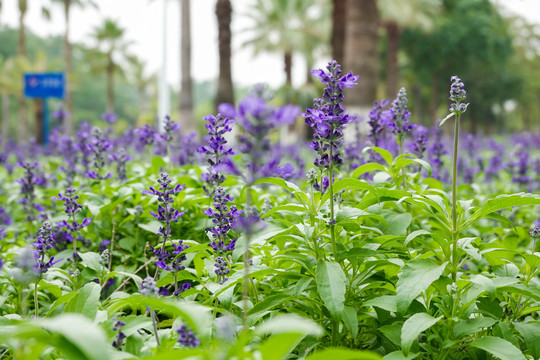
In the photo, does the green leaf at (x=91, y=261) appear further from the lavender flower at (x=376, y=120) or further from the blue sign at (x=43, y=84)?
the blue sign at (x=43, y=84)

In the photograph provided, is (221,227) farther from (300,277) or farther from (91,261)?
(91,261)

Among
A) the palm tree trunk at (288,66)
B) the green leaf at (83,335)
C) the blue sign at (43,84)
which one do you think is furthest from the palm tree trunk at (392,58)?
the green leaf at (83,335)

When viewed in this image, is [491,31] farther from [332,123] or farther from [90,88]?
[90,88]

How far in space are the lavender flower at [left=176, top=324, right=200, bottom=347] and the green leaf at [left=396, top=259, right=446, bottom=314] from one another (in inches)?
32.0

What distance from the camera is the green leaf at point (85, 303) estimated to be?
1.99m

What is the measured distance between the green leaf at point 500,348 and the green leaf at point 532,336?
29cm

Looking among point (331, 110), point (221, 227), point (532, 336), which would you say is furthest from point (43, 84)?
point (532, 336)

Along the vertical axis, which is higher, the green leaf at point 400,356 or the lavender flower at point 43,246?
the lavender flower at point 43,246

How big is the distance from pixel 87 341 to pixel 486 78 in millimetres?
44695

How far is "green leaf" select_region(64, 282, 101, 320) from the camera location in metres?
1.99

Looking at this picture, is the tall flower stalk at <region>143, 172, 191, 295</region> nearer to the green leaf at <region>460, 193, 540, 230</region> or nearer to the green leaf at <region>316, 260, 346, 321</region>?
the green leaf at <region>316, 260, 346, 321</region>

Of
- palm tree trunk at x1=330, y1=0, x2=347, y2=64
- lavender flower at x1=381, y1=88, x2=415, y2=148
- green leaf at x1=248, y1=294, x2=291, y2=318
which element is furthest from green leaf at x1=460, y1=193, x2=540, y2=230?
palm tree trunk at x1=330, y1=0, x2=347, y2=64

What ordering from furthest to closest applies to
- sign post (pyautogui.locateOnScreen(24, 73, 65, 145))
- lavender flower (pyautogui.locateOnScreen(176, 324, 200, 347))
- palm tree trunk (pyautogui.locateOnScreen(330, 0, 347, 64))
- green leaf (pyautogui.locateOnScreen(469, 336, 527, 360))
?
palm tree trunk (pyautogui.locateOnScreen(330, 0, 347, 64)) < sign post (pyautogui.locateOnScreen(24, 73, 65, 145)) < green leaf (pyautogui.locateOnScreen(469, 336, 527, 360)) < lavender flower (pyautogui.locateOnScreen(176, 324, 200, 347))

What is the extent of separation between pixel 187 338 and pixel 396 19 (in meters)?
28.9
